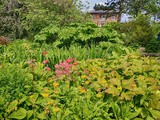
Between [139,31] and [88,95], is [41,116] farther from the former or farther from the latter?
[139,31]

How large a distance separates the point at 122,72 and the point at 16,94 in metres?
1.40

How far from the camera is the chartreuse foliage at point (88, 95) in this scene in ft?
8.51

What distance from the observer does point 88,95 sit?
113 inches

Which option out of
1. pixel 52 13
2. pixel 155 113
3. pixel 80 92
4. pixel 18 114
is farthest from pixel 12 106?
pixel 52 13

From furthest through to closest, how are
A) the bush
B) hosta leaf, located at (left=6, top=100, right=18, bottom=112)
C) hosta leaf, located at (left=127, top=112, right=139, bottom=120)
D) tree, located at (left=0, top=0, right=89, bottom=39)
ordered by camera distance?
the bush < tree, located at (left=0, top=0, right=89, bottom=39) < hosta leaf, located at (left=127, top=112, right=139, bottom=120) < hosta leaf, located at (left=6, top=100, right=18, bottom=112)

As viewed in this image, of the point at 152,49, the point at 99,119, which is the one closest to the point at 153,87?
the point at 99,119

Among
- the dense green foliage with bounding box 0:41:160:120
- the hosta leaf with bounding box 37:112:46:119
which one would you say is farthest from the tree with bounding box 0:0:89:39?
the hosta leaf with bounding box 37:112:46:119

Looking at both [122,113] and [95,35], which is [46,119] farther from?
[95,35]

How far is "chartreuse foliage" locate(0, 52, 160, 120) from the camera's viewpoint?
2594mm

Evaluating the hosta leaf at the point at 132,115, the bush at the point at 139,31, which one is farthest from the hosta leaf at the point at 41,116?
the bush at the point at 139,31

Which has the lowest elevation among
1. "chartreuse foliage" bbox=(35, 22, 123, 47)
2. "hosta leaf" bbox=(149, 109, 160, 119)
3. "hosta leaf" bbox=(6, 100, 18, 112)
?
"hosta leaf" bbox=(149, 109, 160, 119)

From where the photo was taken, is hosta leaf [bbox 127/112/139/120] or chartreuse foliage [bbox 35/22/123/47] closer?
hosta leaf [bbox 127/112/139/120]

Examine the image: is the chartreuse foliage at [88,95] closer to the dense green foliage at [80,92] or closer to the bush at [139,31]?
the dense green foliage at [80,92]

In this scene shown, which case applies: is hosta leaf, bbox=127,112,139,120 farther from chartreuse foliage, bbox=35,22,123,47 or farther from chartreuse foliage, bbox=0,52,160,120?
chartreuse foliage, bbox=35,22,123,47
